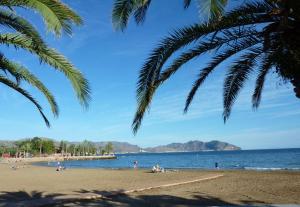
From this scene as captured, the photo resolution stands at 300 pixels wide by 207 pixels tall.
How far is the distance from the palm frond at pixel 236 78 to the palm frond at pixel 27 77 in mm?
3968

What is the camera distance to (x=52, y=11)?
23.1ft

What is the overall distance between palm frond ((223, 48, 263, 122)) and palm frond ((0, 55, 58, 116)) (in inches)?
156

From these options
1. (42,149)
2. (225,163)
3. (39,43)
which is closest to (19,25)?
(39,43)

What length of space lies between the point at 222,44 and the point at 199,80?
4.75 ft

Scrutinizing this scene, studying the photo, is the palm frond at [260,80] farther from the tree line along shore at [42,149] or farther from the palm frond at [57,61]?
the tree line along shore at [42,149]

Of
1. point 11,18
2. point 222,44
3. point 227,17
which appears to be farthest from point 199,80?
point 11,18

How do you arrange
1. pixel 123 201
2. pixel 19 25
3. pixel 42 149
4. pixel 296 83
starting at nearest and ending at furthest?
pixel 296 83
pixel 19 25
pixel 123 201
pixel 42 149

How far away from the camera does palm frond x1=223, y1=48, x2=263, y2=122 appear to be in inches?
328

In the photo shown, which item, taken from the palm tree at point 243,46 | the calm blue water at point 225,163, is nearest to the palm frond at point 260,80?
the palm tree at point 243,46

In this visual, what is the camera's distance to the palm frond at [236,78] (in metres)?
8.32

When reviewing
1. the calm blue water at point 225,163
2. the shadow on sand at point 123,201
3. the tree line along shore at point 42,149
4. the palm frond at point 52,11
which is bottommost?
the shadow on sand at point 123,201

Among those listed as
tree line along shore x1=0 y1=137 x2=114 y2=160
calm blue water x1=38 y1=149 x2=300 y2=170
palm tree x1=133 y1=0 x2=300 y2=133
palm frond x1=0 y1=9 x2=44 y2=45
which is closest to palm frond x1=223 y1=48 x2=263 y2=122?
palm tree x1=133 y1=0 x2=300 y2=133

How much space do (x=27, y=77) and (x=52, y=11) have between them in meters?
2.91

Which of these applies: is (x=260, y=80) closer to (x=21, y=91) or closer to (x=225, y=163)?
(x=21, y=91)
